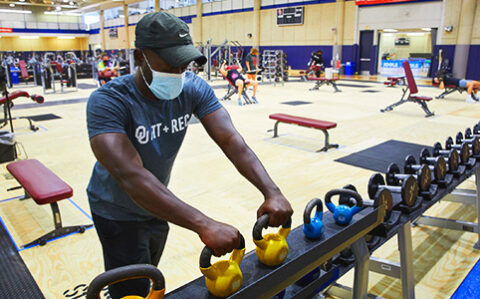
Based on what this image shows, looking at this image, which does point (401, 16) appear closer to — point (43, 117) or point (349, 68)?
point (349, 68)

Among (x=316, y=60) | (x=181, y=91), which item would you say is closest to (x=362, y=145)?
(x=181, y=91)

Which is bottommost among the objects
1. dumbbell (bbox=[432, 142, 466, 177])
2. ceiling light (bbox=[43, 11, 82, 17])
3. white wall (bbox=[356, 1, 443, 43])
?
dumbbell (bbox=[432, 142, 466, 177])

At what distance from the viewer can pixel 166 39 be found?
1.15 meters

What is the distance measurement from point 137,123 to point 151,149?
0.12 meters

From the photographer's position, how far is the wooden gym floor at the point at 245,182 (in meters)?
2.57

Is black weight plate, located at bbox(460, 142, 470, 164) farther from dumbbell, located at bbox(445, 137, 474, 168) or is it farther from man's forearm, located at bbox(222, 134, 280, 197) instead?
man's forearm, located at bbox(222, 134, 280, 197)

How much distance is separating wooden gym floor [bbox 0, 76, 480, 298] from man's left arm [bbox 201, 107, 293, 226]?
53.1 inches

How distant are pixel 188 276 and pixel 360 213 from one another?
1.34 metres

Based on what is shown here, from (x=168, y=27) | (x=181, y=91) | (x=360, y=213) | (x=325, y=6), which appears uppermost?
(x=325, y=6)

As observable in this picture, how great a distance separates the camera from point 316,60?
17.7m

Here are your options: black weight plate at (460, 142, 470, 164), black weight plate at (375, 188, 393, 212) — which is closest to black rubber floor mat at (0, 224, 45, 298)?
black weight plate at (375, 188, 393, 212)

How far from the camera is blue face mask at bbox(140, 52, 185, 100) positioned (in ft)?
4.13

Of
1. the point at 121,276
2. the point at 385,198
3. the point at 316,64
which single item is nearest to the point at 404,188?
the point at 385,198

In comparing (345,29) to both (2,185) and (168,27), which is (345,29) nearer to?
(2,185)
